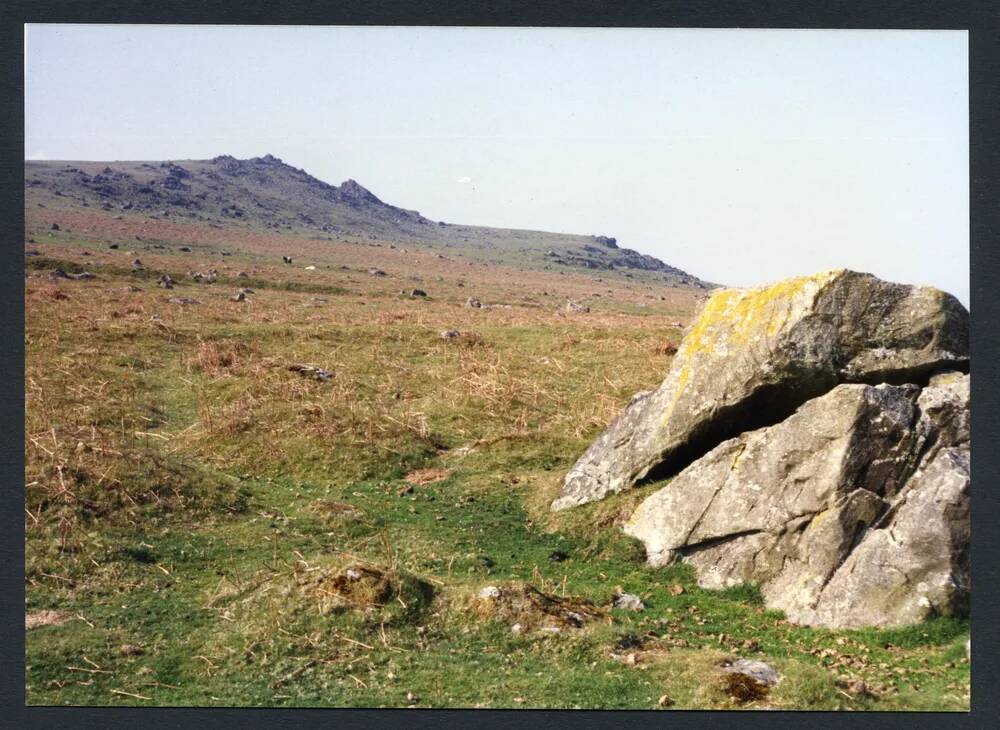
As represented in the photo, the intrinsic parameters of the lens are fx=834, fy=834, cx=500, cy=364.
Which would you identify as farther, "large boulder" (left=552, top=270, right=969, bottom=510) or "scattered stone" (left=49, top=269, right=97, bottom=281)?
"scattered stone" (left=49, top=269, right=97, bottom=281)

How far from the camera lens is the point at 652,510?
42.1 ft

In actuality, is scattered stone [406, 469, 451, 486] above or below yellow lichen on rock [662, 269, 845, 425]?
below

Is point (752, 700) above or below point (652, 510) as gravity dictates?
below

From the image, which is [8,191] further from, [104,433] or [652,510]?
[652,510]

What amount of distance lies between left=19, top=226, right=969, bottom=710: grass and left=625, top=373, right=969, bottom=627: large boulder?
36cm

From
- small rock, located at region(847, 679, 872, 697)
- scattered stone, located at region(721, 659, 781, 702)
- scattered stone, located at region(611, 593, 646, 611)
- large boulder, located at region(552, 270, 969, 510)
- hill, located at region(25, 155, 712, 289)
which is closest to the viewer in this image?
small rock, located at region(847, 679, 872, 697)

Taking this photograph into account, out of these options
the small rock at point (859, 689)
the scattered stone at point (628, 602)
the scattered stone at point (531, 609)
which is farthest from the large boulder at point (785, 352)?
the small rock at point (859, 689)

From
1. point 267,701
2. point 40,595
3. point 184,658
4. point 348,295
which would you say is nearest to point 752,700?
point 267,701

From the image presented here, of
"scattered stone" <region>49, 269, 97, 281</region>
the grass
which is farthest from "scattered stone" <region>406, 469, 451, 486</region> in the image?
"scattered stone" <region>49, 269, 97, 281</region>

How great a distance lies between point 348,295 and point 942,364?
46.0 metres

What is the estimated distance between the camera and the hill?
113 metres

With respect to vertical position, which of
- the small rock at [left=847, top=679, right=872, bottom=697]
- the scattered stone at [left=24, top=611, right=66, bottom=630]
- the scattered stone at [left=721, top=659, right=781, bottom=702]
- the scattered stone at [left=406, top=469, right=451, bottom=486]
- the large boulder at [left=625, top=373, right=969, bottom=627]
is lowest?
the scattered stone at [left=24, top=611, right=66, bottom=630]

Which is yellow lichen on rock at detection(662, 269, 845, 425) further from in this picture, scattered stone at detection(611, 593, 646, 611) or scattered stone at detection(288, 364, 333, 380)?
scattered stone at detection(288, 364, 333, 380)

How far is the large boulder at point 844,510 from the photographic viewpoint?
33.7 feet
